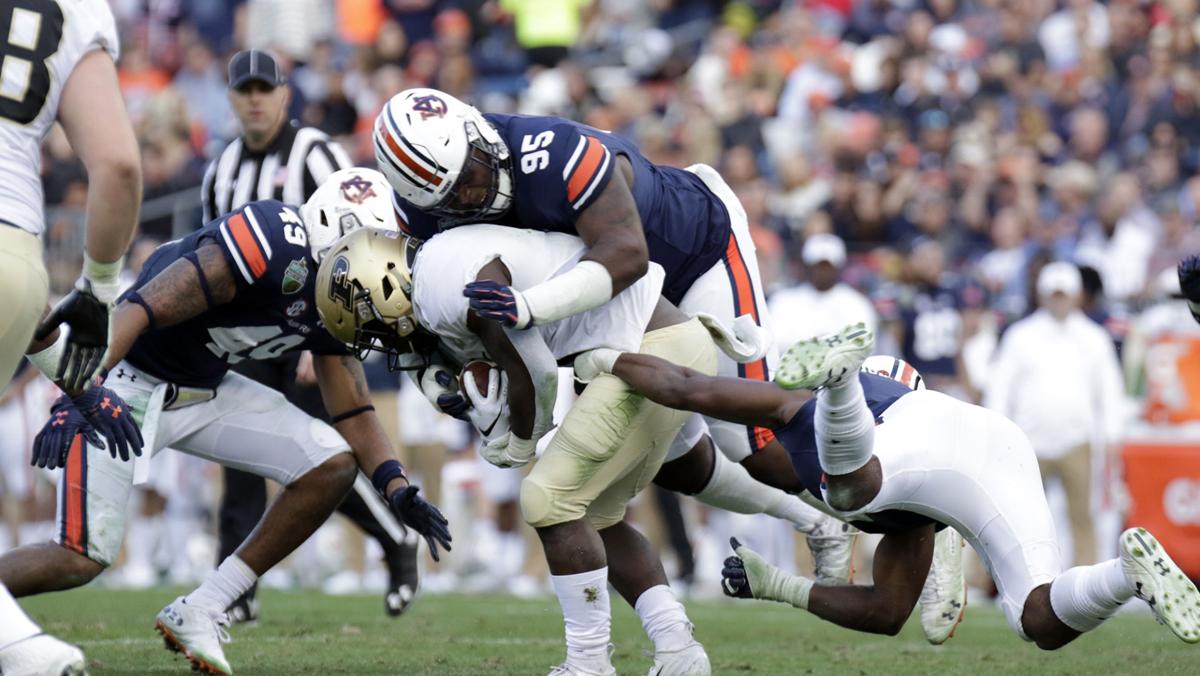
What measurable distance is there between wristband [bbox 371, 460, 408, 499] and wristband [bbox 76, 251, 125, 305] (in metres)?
1.69

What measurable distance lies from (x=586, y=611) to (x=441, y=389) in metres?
0.86

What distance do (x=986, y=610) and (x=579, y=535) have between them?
15.7 feet

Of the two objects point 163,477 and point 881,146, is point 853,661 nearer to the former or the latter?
point 163,477

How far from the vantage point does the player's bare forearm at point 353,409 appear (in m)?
6.07

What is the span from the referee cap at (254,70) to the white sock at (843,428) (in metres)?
3.70

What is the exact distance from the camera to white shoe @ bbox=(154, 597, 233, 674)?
18.0 feet

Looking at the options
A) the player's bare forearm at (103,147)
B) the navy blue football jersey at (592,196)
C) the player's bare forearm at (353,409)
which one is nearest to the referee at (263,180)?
the player's bare forearm at (353,409)

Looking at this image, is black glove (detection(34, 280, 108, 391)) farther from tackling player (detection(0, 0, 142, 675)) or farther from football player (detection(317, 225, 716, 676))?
football player (detection(317, 225, 716, 676))

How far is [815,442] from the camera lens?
194 inches

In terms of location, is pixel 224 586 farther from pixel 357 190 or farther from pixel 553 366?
pixel 553 366

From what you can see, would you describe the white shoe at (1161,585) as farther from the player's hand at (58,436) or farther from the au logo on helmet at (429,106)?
the player's hand at (58,436)

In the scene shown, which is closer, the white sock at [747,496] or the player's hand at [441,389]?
the player's hand at [441,389]

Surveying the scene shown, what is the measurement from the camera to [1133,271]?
11.4 metres

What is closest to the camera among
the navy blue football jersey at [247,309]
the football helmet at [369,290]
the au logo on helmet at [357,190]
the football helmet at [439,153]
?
the football helmet at [439,153]
